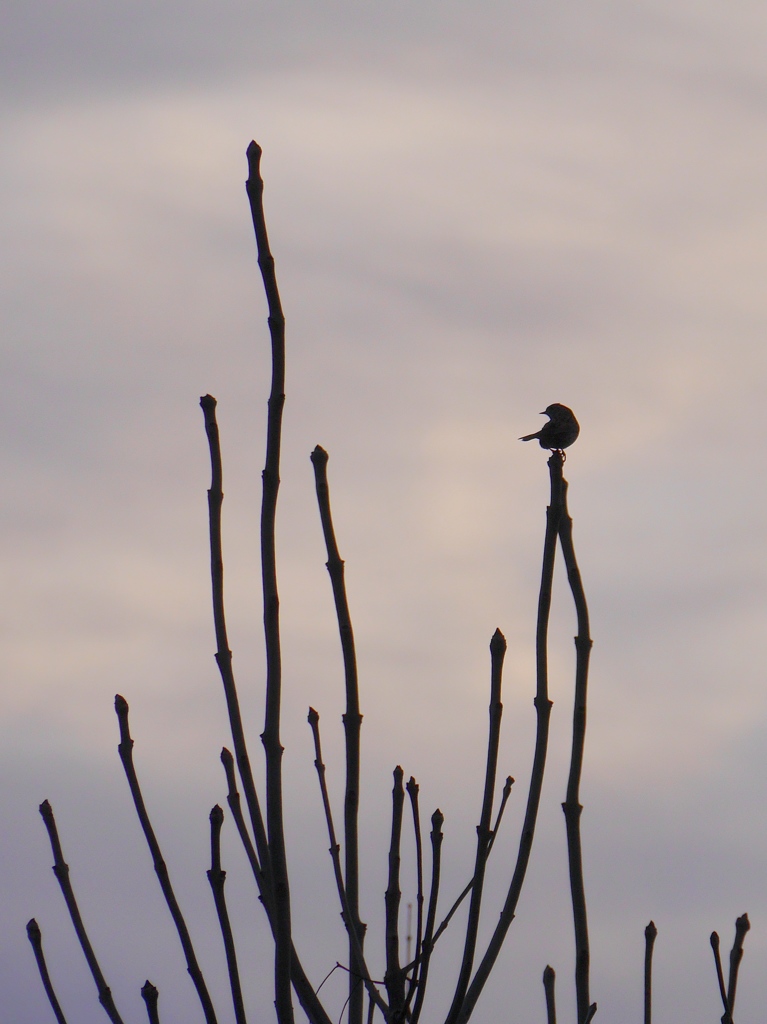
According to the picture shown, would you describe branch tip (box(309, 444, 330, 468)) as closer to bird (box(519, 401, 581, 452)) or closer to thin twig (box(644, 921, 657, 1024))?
thin twig (box(644, 921, 657, 1024))

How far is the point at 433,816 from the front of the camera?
150 inches

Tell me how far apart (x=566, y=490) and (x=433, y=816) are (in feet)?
3.82

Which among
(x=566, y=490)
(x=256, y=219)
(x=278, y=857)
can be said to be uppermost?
(x=256, y=219)

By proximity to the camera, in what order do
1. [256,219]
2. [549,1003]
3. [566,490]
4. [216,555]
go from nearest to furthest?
[256,219] < [216,555] < [566,490] < [549,1003]

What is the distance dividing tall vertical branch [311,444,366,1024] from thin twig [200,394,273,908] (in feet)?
0.91

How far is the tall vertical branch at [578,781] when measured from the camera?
3506 millimetres

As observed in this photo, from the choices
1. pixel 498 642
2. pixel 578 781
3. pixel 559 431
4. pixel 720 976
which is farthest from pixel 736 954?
pixel 559 431

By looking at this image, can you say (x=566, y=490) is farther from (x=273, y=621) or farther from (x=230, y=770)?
(x=230, y=770)

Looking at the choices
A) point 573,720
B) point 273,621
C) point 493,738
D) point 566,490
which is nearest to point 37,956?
point 273,621

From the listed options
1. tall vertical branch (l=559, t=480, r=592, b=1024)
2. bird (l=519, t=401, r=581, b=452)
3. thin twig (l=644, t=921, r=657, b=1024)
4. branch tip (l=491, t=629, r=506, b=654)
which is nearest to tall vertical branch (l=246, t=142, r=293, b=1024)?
branch tip (l=491, t=629, r=506, b=654)

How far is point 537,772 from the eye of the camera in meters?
3.51

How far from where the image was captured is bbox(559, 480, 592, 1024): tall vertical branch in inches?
138

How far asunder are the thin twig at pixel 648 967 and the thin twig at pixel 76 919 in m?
1.62

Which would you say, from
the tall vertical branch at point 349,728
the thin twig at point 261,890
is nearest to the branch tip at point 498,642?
the tall vertical branch at point 349,728
